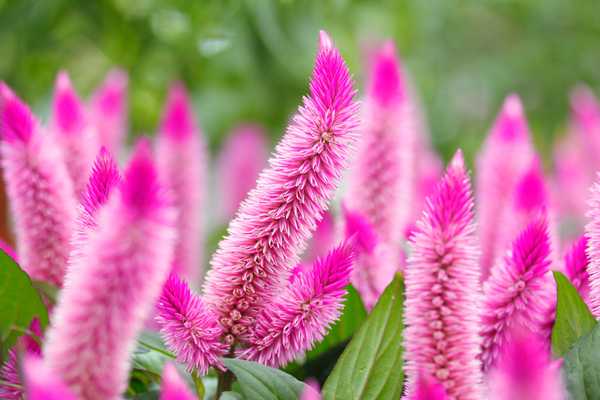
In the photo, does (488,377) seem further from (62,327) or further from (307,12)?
(307,12)

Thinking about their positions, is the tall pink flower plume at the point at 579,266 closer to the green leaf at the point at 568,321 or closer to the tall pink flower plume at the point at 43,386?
the green leaf at the point at 568,321

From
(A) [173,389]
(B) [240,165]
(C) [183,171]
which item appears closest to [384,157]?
(C) [183,171]

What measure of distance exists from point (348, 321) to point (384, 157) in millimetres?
163

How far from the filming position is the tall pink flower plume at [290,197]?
0.44 meters

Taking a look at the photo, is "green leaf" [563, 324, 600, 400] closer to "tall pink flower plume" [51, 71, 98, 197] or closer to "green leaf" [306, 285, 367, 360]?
"green leaf" [306, 285, 367, 360]

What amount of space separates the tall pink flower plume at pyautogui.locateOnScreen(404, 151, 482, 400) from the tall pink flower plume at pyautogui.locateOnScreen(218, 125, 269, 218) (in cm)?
81

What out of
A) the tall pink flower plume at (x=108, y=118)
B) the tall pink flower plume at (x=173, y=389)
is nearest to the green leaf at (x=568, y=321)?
the tall pink flower plume at (x=173, y=389)

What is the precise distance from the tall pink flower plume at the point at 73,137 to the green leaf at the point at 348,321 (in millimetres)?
215

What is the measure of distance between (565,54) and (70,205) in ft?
6.92

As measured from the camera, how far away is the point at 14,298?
0.47 metres

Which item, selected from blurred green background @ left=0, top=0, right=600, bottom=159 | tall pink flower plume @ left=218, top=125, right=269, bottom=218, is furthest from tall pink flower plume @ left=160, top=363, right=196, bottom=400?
blurred green background @ left=0, top=0, right=600, bottom=159

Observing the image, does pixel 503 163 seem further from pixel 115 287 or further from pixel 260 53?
pixel 260 53

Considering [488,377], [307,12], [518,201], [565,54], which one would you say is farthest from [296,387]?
[565,54]

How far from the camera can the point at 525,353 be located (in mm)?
306
